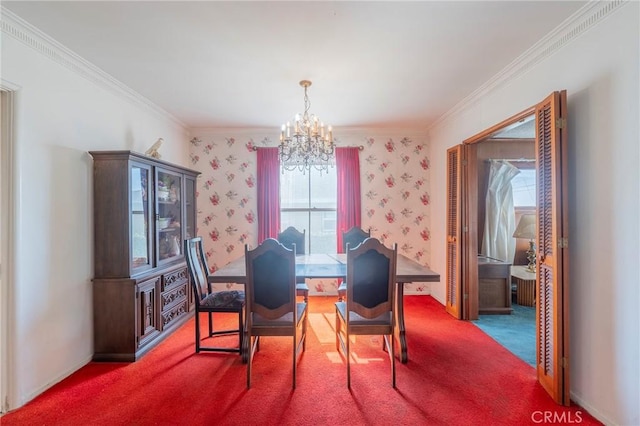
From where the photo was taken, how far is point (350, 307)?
7.34 feet

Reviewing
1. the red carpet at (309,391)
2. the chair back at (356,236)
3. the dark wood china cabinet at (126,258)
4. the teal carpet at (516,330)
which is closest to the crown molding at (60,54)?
the dark wood china cabinet at (126,258)

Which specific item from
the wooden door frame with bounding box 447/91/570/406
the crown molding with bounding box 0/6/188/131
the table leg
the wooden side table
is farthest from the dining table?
the wooden side table

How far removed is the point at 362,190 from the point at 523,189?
2.52 m

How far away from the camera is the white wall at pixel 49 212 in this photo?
1.96m

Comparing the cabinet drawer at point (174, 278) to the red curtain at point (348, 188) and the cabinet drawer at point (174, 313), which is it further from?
the red curtain at point (348, 188)

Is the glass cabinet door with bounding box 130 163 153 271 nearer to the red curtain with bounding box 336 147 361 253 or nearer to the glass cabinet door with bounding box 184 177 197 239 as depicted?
the glass cabinet door with bounding box 184 177 197 239

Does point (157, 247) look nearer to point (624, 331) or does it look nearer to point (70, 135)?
point (70, 135)

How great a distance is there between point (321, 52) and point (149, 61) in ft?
4.67

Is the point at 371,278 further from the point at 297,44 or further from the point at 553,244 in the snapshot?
the point at 297,44

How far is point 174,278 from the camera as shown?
10.5 ft

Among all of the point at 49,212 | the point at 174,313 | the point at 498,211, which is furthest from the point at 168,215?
the point at 498,211

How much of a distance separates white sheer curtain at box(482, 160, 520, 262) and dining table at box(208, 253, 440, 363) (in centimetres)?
200

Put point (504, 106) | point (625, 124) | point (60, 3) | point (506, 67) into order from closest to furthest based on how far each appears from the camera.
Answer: point (625, 124)
point (60, 3)
point (506, 67)
point (504, 106)

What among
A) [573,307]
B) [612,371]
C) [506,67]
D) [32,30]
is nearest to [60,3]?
[32,30]
